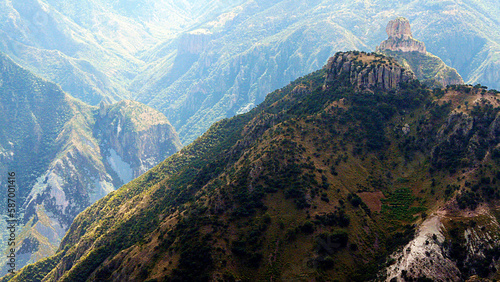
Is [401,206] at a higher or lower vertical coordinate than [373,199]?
lower

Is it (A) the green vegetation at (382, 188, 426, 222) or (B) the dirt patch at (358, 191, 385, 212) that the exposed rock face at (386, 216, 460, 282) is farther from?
(B) the dirt patch at (358, 191, 385, 212)

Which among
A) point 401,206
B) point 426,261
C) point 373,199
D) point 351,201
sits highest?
Answer: point 351,201

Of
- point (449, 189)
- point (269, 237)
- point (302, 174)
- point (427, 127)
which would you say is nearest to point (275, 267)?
point (269, 237)

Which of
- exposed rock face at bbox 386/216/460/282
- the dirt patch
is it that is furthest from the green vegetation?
exposed rock face at bbox 386/216/460/282

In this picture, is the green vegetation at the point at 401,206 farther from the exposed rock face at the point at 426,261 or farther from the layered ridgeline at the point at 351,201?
the exposed rock face at the point at 426,261

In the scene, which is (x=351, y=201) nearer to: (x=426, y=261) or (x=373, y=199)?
(x=373, y=199)

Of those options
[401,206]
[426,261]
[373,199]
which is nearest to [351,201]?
[373,199]
